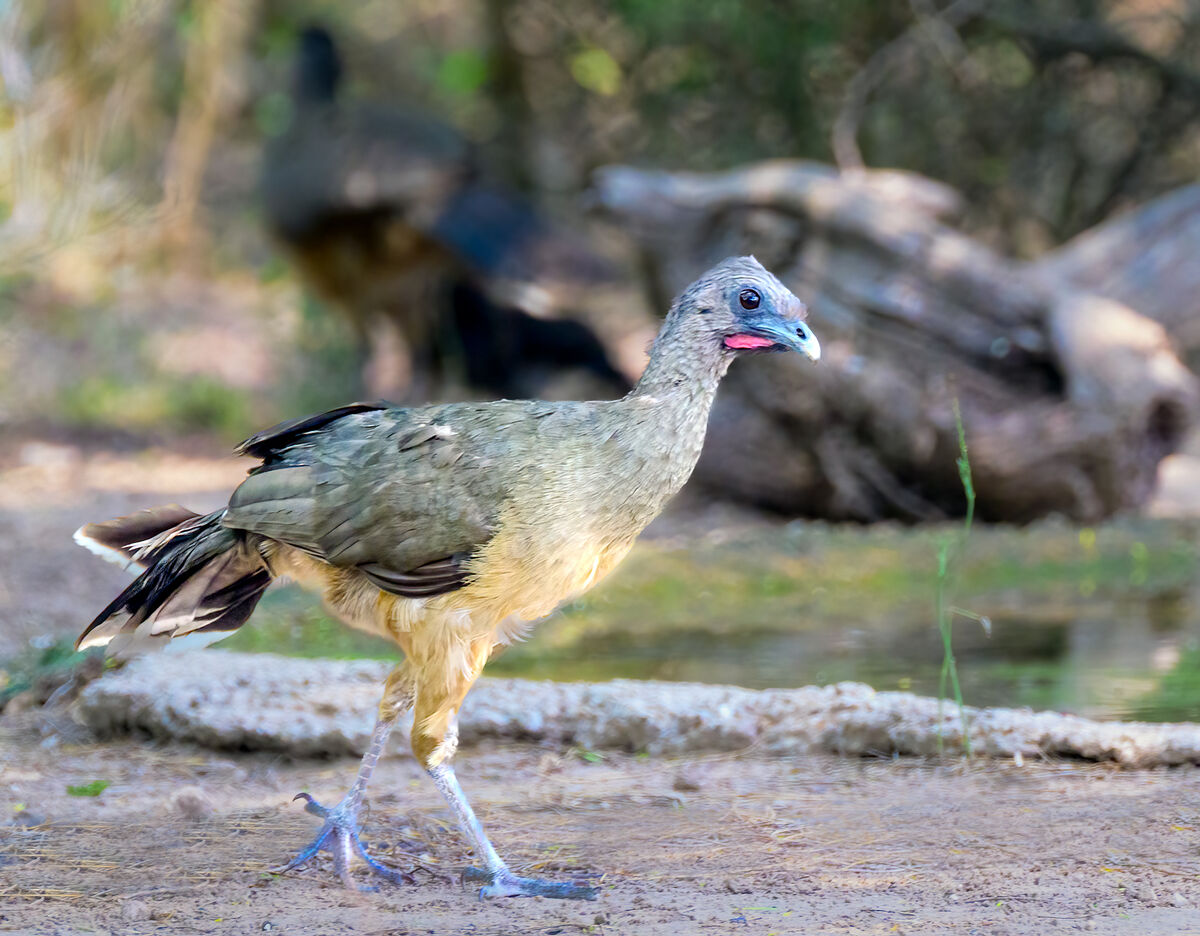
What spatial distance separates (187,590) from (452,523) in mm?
802

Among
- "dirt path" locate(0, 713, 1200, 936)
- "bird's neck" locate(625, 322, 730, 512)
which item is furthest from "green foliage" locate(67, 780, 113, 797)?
"bird's neck" locate(625, 322, 730, 512)

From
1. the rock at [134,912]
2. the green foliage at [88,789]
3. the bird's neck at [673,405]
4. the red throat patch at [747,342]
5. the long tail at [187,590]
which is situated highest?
the red throat patch at [747,342]

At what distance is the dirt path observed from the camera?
10.5 ft

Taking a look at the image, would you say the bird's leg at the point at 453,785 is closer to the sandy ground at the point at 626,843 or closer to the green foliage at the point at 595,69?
the sandy ground at the point at 626,843

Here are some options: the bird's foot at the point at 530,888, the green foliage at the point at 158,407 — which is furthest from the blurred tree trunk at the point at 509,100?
the bird's foot at the point at 530,888

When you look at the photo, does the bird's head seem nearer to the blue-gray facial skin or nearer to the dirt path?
the blue-gray facial skin

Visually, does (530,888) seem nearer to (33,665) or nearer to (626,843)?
(626,843)

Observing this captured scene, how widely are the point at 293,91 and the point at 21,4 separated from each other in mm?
2672

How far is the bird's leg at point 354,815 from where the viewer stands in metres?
3.61

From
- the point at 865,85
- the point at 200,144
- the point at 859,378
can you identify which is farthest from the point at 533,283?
the point at 200,144

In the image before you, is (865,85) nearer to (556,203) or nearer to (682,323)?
(556,203)

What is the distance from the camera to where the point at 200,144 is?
1366 centimetres

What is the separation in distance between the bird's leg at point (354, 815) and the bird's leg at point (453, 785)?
0.52 feet

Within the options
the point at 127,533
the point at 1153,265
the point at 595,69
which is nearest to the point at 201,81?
the point at 595,69
